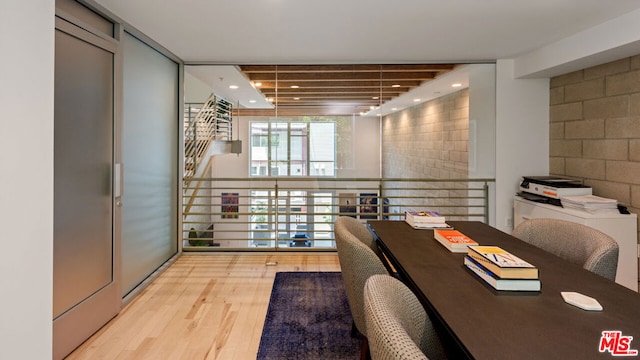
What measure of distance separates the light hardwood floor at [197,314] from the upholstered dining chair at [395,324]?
50.2 inches

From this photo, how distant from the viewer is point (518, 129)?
392cm

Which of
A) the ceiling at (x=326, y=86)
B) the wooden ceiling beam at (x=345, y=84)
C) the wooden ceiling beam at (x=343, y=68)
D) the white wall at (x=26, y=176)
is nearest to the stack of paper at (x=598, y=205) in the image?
the ceiling at (x=326, y=86)

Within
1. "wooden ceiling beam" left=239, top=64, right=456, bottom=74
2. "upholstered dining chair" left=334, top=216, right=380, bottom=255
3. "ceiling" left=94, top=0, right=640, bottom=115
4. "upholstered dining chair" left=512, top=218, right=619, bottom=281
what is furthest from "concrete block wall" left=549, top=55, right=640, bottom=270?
"upholstered dining chair" left=334, top=216, right=380, bottom=255

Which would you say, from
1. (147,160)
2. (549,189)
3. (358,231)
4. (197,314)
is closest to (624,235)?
(549,189)

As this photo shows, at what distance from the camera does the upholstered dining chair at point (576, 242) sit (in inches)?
62.8

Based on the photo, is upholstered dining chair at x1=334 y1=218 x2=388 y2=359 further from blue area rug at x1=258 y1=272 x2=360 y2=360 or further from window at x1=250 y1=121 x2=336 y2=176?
window at x1=250 y1=121 x2=336 y2=176

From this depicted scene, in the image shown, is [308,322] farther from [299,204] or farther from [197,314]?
[299,204]

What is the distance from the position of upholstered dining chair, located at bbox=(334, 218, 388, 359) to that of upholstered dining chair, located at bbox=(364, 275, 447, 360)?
454mm

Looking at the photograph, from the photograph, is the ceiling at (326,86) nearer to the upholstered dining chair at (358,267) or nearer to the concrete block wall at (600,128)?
the concrete block wall at (600,128)

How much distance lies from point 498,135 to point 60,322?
4228 mm

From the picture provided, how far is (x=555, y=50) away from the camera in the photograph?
3262mm

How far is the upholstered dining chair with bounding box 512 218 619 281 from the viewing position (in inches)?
62.8

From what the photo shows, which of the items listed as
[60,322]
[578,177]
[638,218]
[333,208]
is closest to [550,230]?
[638,218]

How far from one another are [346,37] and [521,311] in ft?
8.85
